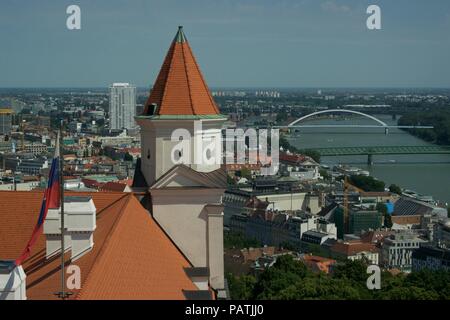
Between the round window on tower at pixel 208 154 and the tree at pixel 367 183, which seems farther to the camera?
the tree at pixel 367 183

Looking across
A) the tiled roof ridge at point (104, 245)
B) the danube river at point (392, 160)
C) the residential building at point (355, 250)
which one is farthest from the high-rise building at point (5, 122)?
the tiled roof ridge at point (104, 245)

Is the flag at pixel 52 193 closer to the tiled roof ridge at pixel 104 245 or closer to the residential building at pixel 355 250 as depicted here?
the tiled roof ridge at pixel 104 245

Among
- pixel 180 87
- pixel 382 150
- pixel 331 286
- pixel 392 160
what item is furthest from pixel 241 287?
pixel 382 150

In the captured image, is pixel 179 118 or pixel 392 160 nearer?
pixel 179 118

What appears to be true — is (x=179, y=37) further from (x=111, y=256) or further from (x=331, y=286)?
(x=331, y=286)

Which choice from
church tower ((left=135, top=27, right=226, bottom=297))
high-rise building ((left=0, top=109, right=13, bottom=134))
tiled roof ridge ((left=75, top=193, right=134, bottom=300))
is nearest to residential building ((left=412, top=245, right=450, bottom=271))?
church tower ((left=135, top=27, right=226, bottom=297))

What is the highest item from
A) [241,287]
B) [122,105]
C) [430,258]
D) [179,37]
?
[179,37]

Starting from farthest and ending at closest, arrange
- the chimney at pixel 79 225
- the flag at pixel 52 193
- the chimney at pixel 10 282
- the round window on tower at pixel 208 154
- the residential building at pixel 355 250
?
the residential building at pixel 355 250
the round window on tower at pixel 208 154
the chimney at pixel 79 225
the flag at pixel 52 193
the chimney at pixel 10 282
